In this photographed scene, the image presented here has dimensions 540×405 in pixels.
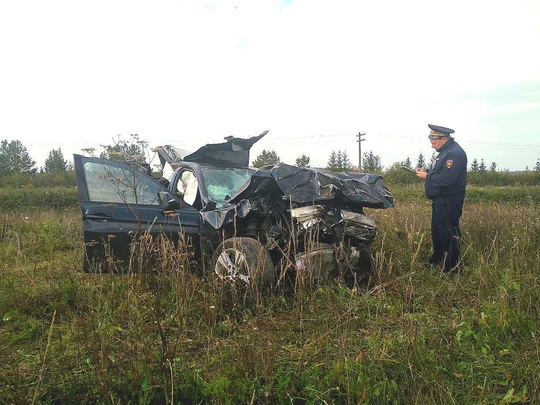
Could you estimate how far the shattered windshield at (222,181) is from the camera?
16.4 ft

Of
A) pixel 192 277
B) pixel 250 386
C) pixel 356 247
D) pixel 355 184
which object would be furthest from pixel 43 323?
pixel 355 184

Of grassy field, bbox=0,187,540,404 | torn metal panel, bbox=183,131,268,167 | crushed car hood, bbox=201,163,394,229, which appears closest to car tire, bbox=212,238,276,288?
grassy field, bbox=0,187,540,404

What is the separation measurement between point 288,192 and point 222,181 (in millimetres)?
1515

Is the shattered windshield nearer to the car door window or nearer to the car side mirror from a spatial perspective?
the car side mirror

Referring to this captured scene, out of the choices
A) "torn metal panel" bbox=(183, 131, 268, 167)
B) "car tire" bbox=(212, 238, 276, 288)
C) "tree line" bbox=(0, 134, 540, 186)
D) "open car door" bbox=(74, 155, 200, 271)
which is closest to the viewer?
"car tire" bbox=(212, 238, 276, 288)

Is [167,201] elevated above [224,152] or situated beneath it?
situated beneath

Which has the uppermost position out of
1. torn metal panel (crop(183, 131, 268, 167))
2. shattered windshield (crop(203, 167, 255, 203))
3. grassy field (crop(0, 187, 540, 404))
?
torn metal panel (crop(183, 131, 268, 167))

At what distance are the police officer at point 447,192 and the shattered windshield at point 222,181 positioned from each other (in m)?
2.40

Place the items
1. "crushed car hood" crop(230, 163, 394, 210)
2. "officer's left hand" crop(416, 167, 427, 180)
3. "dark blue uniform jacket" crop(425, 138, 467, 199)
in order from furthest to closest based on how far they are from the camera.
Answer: "officer's left hand" crop(416, 167, 427, 180), "dark blue uniform jacket" crop(425, 138, 467, 199), "crushed car hood" crop(230, 163, 394, 210)

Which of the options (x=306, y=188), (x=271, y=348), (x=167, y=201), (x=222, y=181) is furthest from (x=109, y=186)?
(x=271, y=348)

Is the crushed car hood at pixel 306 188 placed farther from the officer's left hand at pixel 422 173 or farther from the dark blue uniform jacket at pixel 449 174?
the officer's left hand at pixel 422 173

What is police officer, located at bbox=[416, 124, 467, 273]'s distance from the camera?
4.83 meters

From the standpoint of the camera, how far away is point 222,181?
5352mm

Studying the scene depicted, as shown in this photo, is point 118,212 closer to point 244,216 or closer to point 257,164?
point 244,216
